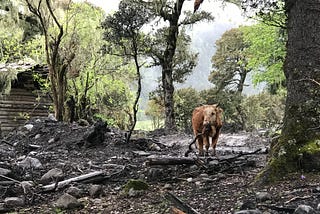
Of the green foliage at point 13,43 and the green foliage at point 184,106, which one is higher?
→ the green foliage at point 13,43

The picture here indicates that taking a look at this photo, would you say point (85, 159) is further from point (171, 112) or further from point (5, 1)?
point (5, 1)

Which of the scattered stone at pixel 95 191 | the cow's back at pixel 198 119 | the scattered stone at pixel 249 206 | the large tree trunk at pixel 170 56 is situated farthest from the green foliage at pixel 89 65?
the scattered stone at pixel 249 206

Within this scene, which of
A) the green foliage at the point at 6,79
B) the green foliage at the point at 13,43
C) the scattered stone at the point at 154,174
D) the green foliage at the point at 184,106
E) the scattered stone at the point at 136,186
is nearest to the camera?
the scattered stone at the point at 136,186

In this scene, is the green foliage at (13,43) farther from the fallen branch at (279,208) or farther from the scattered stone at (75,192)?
the fallen branch at (279,208)

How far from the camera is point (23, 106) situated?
69.5 ft

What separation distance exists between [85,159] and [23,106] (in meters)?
13.5

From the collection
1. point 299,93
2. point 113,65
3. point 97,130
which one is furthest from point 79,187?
point 113,65

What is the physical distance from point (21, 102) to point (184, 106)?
11857 mm

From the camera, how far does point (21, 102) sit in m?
21.1

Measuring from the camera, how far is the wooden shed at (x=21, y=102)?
66.9 feet

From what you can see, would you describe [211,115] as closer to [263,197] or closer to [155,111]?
[263,197]

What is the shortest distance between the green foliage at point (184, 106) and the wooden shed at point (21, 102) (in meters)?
9.73

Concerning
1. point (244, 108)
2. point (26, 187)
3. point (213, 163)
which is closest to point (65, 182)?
point (26, 187)

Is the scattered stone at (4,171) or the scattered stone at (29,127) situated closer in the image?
the scattered stone at (4,171)
